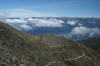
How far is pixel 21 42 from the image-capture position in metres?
46.8

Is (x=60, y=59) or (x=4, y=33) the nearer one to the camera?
(x=4, y=33)

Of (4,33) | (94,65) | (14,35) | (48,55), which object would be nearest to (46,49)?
(48,55)

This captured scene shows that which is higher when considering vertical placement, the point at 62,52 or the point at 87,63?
the point at 62,52

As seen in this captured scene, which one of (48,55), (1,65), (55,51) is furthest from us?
(55,51)

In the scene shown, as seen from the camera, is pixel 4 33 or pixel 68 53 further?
pixel 68 53

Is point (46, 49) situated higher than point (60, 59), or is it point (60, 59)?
point (46, 49)

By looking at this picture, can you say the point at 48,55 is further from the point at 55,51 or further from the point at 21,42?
the point at 21,42

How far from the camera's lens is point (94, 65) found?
63469mm

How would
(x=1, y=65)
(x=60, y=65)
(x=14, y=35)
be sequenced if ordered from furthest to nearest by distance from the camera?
1. (x=60, y=65)
2. (x=14, y=35)
3. (x=1, y=65)

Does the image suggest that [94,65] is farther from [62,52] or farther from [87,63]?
[62,52]

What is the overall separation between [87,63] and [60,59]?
66.2 ft

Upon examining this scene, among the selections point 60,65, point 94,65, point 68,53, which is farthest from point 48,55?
point 94,65

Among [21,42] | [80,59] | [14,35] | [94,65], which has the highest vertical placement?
[14,35]

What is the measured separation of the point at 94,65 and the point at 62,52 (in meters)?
23.8
